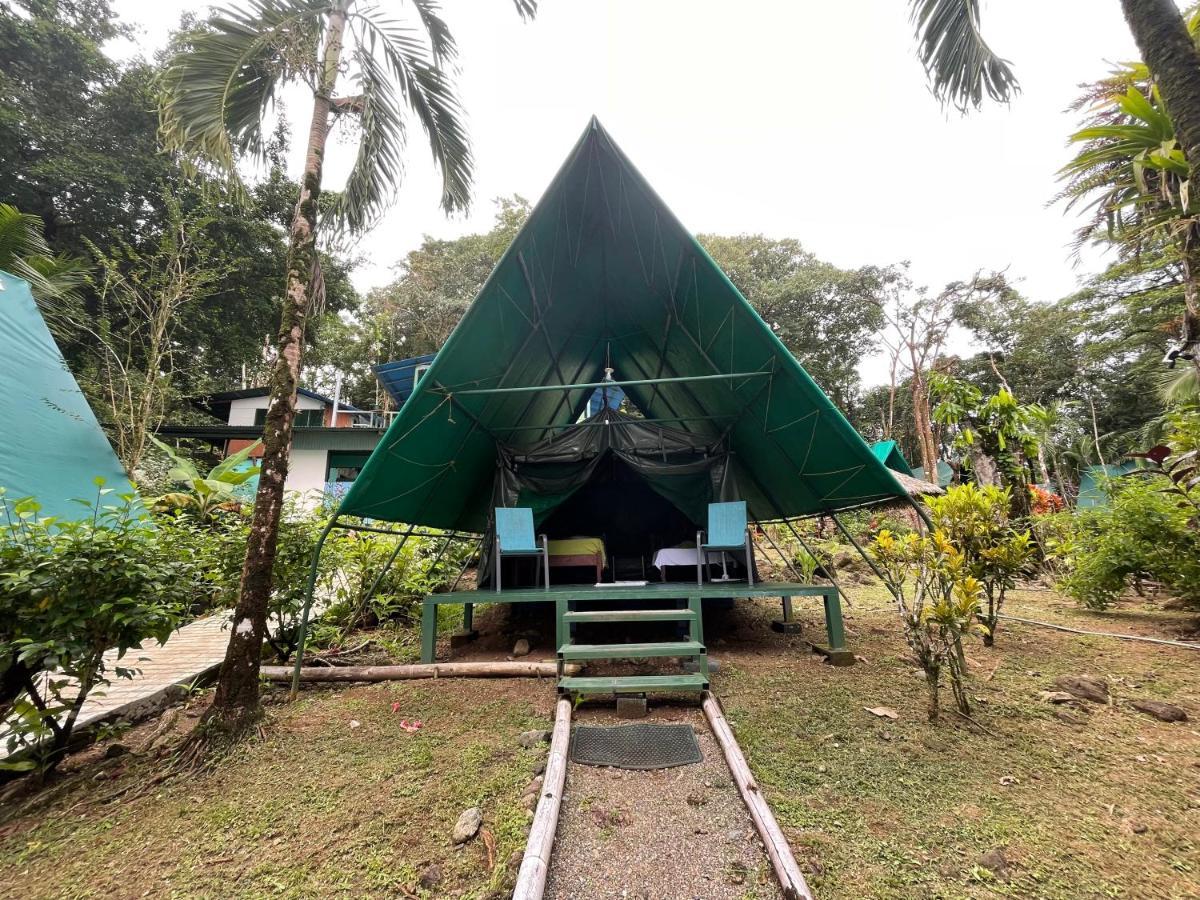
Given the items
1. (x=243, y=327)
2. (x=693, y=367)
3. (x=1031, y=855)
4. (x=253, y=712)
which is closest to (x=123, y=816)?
(x=253, y=712)

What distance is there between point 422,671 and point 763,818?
3125 mm

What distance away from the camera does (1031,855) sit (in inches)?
79.1

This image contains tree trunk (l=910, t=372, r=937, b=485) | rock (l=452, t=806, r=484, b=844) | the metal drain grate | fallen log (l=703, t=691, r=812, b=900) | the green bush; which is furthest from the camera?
tree trunk (l=910, t=372, r=937, b=485)

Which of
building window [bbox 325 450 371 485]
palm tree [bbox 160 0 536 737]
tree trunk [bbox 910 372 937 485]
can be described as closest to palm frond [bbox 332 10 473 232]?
palm tree [bbox 160 0 536 737]

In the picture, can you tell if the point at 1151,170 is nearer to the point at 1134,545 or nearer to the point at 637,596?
the point at 1134,545

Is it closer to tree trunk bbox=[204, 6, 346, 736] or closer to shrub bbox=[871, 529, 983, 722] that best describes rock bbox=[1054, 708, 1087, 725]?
shrub bbox=[871, 529, 983, 722]

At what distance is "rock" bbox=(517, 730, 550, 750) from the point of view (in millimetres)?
3145

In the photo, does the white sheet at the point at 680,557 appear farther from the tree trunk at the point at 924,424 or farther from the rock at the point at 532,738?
the tree trunk at the point at 924,424

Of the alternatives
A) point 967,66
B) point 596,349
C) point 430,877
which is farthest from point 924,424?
point 430,877

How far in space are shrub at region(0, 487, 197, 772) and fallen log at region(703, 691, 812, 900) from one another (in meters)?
3.24

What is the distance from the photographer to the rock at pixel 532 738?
314 centimetres

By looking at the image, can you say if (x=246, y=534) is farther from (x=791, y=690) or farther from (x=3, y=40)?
(x=3, y=40)

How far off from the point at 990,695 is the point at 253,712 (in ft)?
16.7

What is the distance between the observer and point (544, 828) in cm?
211
